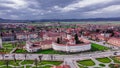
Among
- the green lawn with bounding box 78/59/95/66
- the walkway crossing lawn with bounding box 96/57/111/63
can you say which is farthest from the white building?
the green lawn with bounding box 78/59/95/66

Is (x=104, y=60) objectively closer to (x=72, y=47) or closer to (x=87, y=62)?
(x=87, y=62)

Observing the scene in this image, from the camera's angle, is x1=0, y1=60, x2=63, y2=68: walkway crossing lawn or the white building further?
the white building

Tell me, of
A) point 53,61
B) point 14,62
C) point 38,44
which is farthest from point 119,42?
point 14,62

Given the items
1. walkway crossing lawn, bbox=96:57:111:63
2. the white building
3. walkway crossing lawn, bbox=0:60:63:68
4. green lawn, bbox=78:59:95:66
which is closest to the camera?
walkway crossing lawn, bbox=0:60:63:68

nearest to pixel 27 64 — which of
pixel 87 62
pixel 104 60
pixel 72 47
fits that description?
pixel 87 62

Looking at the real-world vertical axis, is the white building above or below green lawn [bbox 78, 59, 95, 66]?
above

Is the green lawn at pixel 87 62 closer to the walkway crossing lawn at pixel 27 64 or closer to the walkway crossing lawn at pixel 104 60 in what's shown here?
the walkway crossing lawn at pixel 104 60

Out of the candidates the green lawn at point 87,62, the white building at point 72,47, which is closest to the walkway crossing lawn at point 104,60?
the green lawn at point 87,62

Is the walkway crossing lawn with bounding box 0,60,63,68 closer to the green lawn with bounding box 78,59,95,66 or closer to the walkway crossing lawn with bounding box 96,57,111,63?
the green lawn with bounding box 78,59,95,66

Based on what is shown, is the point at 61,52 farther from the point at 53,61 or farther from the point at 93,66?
the point at 93,66

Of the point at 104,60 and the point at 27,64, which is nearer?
the point at 27,64

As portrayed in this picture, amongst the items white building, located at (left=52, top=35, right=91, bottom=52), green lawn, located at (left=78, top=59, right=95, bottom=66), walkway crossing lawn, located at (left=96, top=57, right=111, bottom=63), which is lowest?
green lawn, located at (left=78, top=59, right=95, bottom=66)
